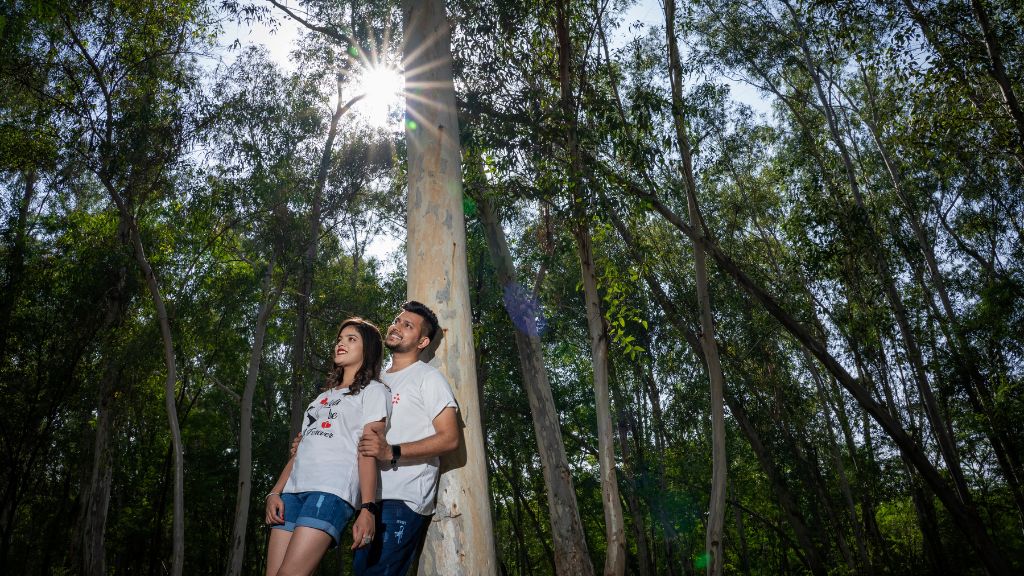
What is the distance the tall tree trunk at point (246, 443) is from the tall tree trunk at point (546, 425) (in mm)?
5754

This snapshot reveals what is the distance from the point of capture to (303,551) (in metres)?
1.95

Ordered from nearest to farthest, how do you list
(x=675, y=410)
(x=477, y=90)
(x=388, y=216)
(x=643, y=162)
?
(x=643, y=162), (x=477, y=90), (x=388, y=216), (x=675, y=410)

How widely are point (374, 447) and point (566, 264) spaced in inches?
487

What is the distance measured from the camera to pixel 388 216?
1380cm

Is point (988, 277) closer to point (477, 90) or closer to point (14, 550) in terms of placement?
point (477, 90)

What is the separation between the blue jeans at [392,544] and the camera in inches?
79.7

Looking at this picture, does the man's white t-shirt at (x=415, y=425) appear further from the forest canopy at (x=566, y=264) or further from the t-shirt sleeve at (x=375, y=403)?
Result: the forest canopy at (x=566, y=264)

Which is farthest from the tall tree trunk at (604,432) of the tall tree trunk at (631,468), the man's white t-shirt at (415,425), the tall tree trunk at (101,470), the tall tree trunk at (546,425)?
the tall tree trunk at (101,470)

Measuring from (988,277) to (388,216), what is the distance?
15071 mm

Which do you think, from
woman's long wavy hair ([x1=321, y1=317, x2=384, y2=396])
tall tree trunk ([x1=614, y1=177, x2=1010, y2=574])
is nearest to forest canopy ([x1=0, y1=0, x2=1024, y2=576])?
tall tree trunk ([x1=614, y1=177, x2=1010, y2=574])

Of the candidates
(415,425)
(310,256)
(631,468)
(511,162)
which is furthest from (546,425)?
(631,468)

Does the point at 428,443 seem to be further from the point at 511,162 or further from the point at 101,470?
the point at 101,470

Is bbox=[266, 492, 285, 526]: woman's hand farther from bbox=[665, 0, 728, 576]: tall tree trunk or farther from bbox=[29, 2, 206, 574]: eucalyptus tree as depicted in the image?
bbox=[29, 2, 206, 574]: eucalyptus tree

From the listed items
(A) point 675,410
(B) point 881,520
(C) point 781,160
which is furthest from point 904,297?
(B) point 881,520
